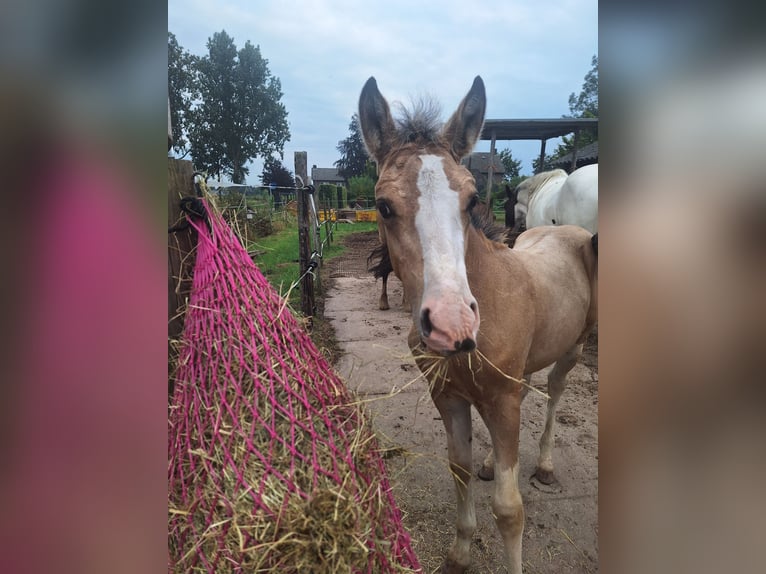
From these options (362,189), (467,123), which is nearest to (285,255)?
(467,123)

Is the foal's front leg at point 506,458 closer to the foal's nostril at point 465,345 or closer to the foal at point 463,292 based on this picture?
the foal at point 463,292

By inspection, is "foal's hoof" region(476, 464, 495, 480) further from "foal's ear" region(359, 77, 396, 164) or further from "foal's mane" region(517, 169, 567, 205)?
"foal's mane" region(517, 169, 567, 205)

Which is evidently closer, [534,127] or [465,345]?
[465,345]

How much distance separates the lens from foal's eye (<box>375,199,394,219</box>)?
5.21 feet

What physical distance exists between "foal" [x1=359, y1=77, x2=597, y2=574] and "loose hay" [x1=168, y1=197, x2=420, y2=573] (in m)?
0.43

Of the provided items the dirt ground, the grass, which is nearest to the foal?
the dirt ground

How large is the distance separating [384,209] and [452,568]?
199 cm

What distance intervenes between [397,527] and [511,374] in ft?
2.86

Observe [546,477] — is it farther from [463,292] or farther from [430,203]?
[430,203]

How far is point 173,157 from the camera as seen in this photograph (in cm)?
171

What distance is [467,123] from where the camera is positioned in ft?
6.17
